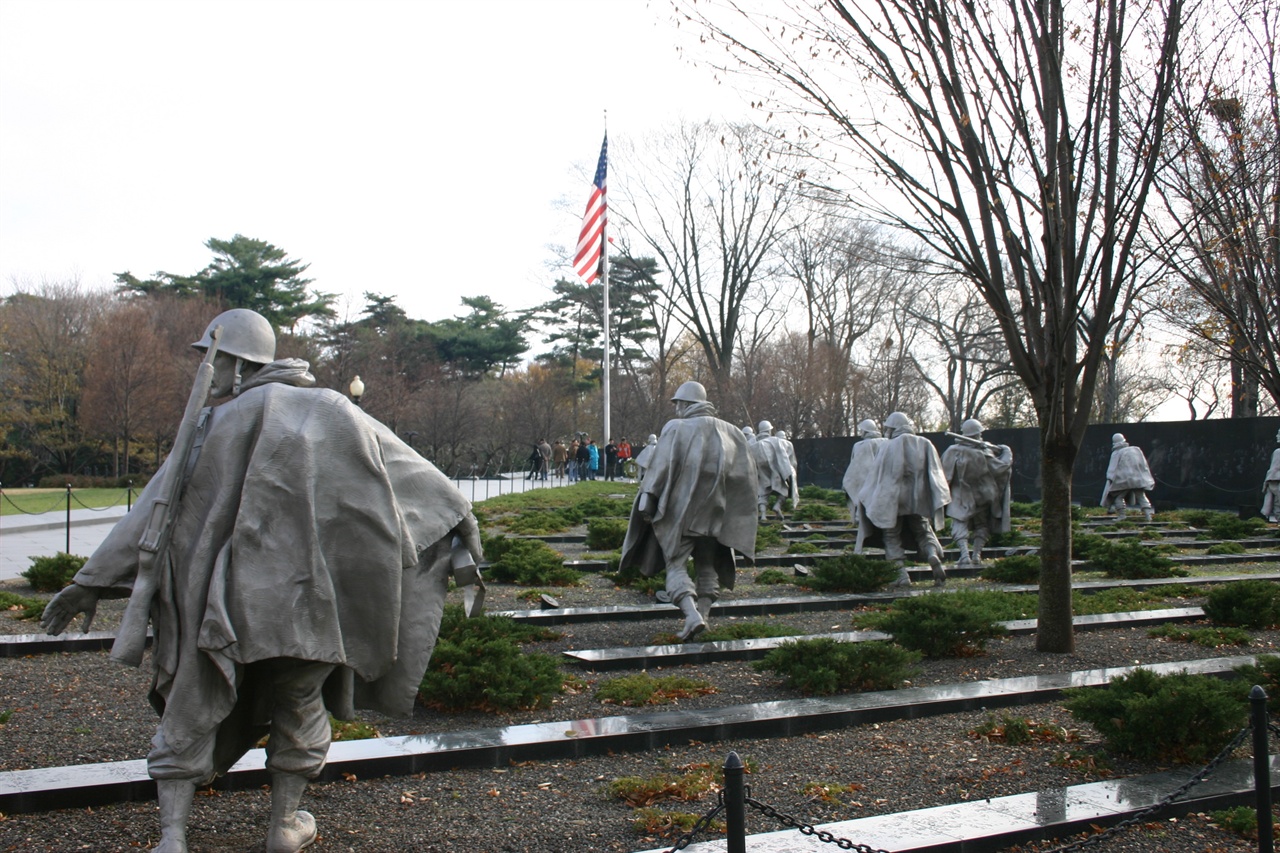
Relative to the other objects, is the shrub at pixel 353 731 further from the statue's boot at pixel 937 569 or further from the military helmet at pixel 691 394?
the statue's boot at pixel 937 569

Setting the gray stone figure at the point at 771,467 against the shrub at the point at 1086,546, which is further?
the gray stone figure at the point at 771,467

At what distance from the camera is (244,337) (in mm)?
3871

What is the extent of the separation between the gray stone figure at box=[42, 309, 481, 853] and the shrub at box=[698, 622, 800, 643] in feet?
14.3

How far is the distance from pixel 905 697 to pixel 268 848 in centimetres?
380

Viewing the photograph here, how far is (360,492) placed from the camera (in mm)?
3750

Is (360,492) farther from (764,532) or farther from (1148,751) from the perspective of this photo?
(764,532)

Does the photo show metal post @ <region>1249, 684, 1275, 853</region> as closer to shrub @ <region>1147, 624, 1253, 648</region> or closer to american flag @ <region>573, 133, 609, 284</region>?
shrub @ <region>1147, 624, 1253, 648</region>

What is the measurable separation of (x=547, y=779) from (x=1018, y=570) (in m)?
8.60

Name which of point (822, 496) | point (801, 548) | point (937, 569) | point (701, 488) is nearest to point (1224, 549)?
point (801, 548)

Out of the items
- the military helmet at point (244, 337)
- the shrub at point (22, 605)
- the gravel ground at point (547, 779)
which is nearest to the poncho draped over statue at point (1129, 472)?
the gravel ground at point (547, 779)

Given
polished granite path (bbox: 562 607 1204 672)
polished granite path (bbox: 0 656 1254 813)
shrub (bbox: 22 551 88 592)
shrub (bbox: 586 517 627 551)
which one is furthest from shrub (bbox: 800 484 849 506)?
polished granite path (bbox: 0 656 1254 813)

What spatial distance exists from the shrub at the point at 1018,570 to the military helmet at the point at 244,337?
10.1 meters

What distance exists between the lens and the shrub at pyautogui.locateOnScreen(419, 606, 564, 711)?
5.91 m

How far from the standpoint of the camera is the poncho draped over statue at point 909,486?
12383 mm
